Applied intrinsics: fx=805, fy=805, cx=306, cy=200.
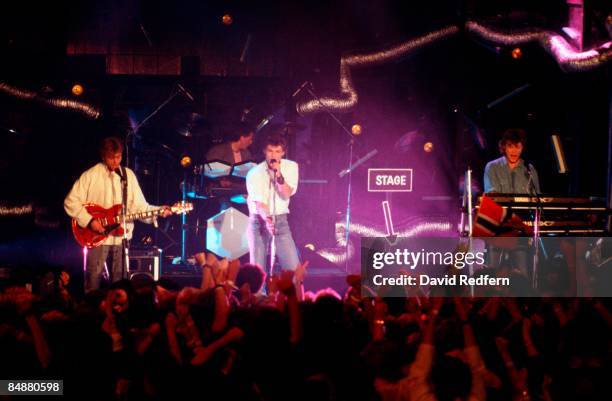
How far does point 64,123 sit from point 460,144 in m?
6.27

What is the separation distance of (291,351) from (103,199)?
5.13 meters

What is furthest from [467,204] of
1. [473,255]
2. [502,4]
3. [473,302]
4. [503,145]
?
[502,4]

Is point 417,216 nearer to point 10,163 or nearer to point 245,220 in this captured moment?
point 245,220

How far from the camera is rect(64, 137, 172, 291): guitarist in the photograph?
29.0ft

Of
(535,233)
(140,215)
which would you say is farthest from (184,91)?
(535,233)

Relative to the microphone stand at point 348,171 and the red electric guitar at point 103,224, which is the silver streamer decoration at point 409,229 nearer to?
the microphone stand at point 348,171

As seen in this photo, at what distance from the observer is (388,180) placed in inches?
469

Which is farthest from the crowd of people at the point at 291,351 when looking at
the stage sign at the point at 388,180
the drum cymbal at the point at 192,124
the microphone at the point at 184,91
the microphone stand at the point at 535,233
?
the stage sign at the point at 388,180

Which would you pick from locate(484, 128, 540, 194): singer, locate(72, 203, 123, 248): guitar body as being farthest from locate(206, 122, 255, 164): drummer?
locate(484, 128, 540, 194): singer

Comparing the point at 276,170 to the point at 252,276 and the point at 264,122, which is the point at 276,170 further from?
the point at 252,276

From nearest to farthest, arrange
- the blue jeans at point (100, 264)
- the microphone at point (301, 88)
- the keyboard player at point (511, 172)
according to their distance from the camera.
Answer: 1. the blue jeans at point (100, 264)
2. the keyboard player at point (511, 172)
3. the microphone at point (301, 88)

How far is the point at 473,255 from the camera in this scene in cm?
905

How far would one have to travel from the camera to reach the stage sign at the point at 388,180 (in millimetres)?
11891

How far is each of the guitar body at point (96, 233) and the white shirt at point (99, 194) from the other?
0.18 ft
